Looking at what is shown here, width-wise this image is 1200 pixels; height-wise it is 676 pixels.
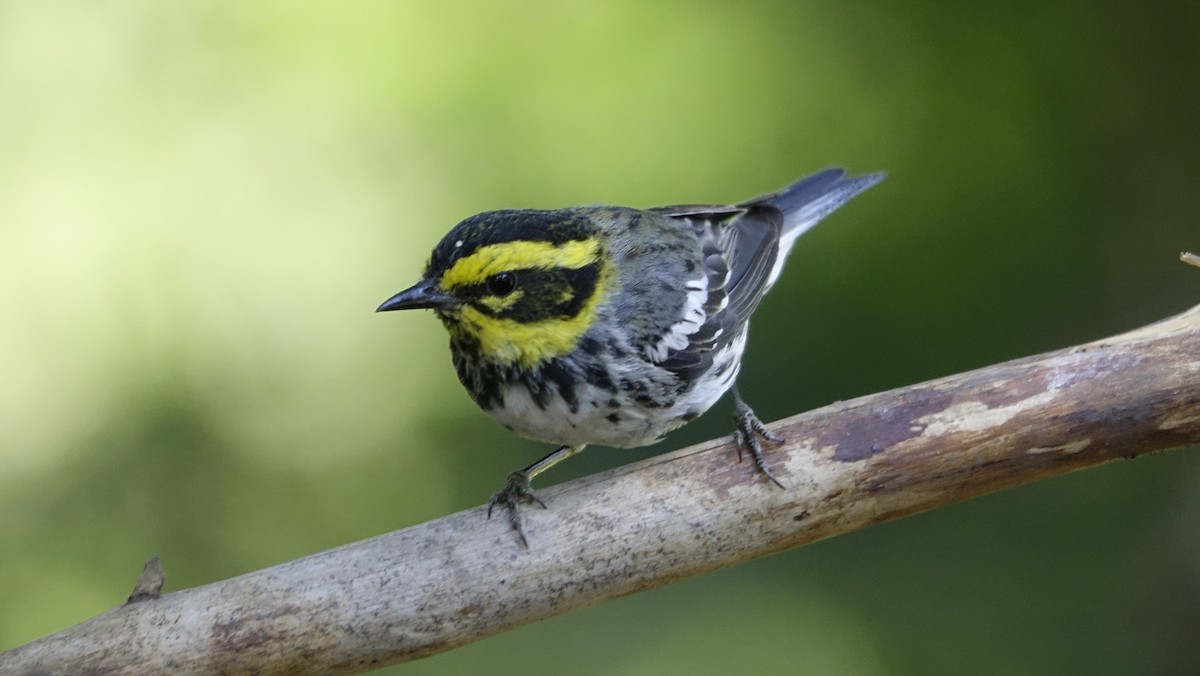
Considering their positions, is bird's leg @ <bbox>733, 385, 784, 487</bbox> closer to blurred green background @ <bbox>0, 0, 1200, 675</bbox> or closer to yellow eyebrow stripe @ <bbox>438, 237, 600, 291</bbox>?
yellow eyebrow stripe @ <bbox>438, 237, 600, 291</bbox>

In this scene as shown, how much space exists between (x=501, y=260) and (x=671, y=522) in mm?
763

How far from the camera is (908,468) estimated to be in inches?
103

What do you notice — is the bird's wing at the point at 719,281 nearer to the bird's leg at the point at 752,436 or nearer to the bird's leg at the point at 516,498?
the bird's leg at the point at 752,436

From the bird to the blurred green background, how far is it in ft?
5.89

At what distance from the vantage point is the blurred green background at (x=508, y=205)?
461 centimetres

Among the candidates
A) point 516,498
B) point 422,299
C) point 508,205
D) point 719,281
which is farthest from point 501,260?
point 508,205

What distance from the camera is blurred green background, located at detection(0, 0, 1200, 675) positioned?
461 cm

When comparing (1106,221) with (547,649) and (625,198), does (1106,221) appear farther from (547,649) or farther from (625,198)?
(547,649)

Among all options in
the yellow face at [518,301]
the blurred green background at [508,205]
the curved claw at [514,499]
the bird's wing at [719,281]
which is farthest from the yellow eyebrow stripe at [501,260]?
the blurred green background at [508,205]

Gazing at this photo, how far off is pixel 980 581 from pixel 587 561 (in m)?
2.63

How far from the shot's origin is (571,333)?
9.12 ft

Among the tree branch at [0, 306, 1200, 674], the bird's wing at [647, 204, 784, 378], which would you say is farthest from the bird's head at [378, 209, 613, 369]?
the tree branch at [0, 306, 1200, 674]

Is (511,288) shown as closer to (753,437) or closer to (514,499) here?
(514,499)

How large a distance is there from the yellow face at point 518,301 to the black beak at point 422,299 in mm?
15
